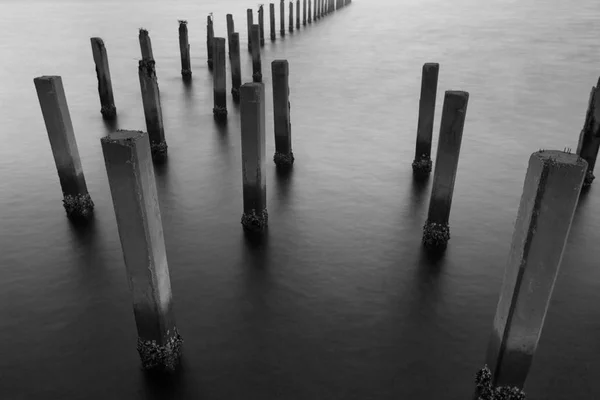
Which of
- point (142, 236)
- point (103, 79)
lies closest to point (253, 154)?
point (142, 236)

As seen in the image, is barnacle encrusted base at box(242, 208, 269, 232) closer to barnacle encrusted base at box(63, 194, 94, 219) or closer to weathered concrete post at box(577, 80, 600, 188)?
barnacle encrusted base at box(63, 194, 94, 219)

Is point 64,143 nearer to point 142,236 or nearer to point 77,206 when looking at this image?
point 77,206

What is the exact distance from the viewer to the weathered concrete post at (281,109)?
36.9ft

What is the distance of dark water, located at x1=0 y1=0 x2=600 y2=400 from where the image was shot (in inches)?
262

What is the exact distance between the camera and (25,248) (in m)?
9.51

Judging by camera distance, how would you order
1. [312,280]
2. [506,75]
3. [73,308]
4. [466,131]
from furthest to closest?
[506,75] → [466,131] → [312,280] → [73,308]

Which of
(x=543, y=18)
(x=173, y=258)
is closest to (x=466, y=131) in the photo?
(x=173, y=258)

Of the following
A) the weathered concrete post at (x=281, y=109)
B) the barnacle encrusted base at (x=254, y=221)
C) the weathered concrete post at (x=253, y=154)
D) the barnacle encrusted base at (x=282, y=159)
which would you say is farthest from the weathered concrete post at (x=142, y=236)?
the barnacle encrusted base at (x=282, y=159)

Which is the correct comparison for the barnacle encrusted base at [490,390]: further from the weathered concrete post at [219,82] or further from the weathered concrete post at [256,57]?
the weathered concrete post at [256,57]

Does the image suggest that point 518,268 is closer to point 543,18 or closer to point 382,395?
point 382,395

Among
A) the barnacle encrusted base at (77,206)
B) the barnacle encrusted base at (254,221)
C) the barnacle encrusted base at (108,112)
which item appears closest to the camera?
the barnacle encrusted base at (254,221)

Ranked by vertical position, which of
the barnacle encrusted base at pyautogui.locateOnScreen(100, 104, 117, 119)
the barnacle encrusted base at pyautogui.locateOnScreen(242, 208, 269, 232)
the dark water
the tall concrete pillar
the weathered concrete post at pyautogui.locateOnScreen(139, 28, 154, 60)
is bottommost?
the dark water

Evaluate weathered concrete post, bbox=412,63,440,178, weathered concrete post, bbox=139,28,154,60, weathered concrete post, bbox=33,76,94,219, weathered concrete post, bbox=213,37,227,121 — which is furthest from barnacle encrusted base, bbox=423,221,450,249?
weathered concrete post, bbox=139,28,154,60

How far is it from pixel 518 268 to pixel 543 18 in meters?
48.2
